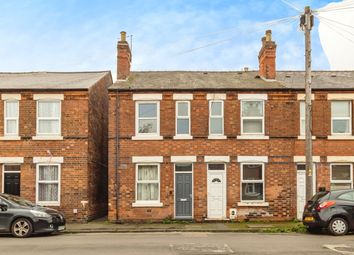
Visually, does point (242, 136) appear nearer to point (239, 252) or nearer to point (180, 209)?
point (180, 209)

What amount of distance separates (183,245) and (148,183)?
29.2ft

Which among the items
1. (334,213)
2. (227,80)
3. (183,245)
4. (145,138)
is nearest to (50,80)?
(145,138)

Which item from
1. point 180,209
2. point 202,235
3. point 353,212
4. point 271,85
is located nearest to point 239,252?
point 202,235

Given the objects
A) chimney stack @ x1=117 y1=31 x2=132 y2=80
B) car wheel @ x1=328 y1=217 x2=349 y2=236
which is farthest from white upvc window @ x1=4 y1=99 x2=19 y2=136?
car wheel @ x1=328 y1=217 x2=349 y2=236

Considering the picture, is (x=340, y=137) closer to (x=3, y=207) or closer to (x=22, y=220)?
(x=22, y=220)

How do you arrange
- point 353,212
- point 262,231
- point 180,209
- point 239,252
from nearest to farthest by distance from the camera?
point 239,252 < point 353,212 < point 262,231 < point 180,209

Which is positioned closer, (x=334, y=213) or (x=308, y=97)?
(x=334, y=213)

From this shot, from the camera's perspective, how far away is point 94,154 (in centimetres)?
2525

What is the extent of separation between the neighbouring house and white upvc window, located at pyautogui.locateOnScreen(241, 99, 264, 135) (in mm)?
7009

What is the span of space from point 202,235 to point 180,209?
16.8 ft

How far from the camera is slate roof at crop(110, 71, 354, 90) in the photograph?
24.2 m

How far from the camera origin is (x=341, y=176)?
Result: 79.2 feet

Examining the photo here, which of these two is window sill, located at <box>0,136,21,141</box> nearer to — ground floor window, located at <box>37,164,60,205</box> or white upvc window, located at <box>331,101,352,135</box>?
ground floor window, located at <box>37,164,60,205</box>

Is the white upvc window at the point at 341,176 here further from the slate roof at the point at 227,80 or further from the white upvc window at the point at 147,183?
the white upvc window at the point at 147,183
